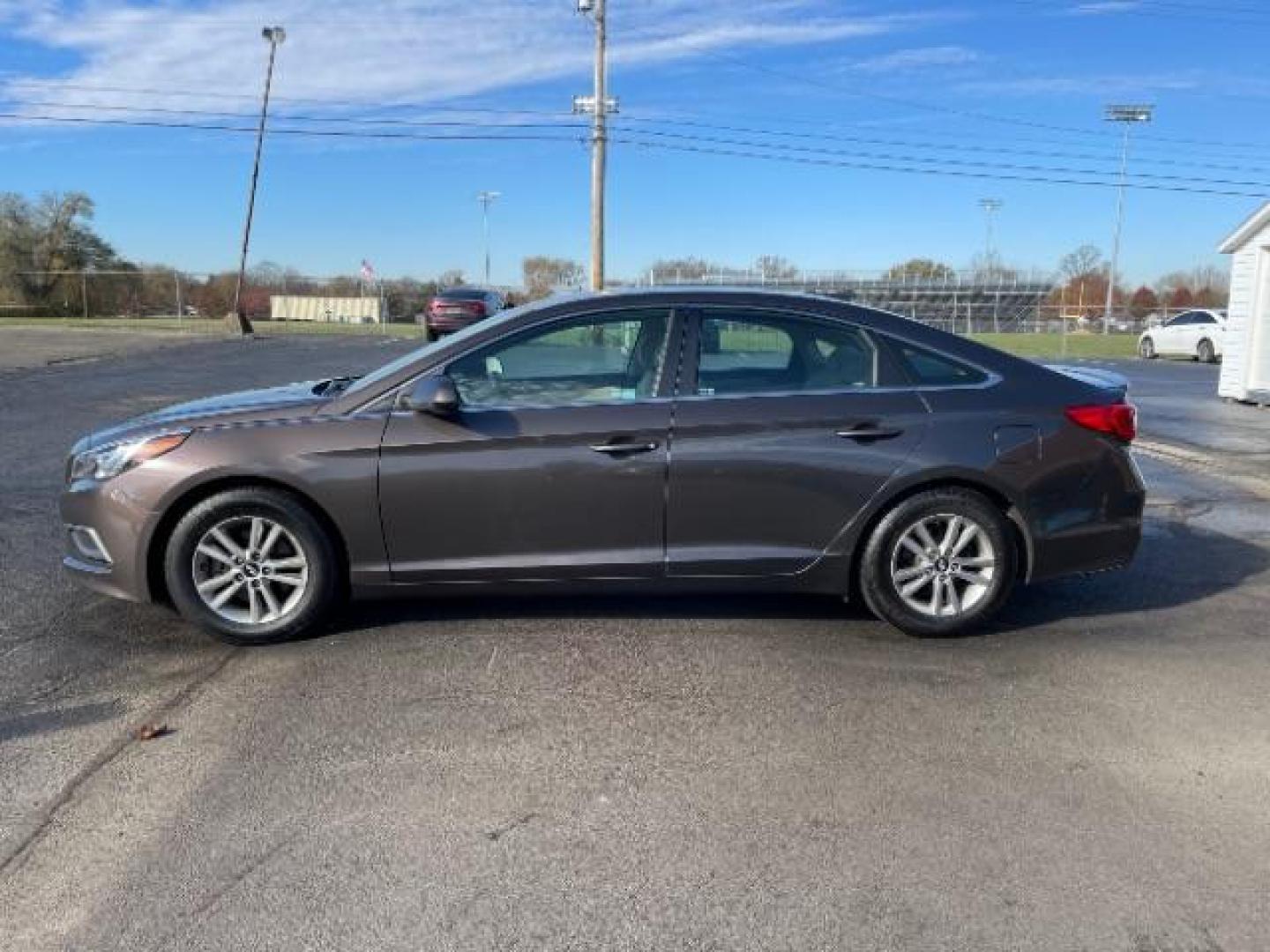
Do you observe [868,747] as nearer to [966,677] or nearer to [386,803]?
[966,677]

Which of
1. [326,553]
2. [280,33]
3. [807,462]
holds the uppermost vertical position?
[280,33]

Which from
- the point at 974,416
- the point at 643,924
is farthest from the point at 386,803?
the point at 974,416

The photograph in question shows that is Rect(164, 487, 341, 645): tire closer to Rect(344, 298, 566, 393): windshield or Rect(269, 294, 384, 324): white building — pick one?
Rect(344, 298, 566, 393): windshield

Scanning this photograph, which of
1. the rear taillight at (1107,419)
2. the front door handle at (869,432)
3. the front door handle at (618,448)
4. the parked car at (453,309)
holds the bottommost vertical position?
the front door handle at (618,448)

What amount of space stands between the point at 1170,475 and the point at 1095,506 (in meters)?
5.01

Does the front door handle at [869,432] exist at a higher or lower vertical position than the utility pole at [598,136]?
lower

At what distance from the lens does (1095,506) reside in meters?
4.80

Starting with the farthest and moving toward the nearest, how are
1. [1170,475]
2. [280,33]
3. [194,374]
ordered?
[280,33], [194,374], [1170,475]

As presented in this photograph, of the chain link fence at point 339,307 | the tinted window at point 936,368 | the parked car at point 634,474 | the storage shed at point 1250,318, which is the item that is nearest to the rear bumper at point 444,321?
the chain link fence at point 339,307

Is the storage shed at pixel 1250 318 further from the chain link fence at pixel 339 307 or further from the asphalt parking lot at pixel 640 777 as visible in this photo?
the chain link fence at pixel 339 307

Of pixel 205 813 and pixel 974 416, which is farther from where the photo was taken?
pixel 974 416

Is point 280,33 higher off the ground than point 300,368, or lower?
higher

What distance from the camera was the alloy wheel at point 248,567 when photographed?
14.7 ft

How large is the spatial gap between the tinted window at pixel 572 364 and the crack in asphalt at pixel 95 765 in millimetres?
1604
